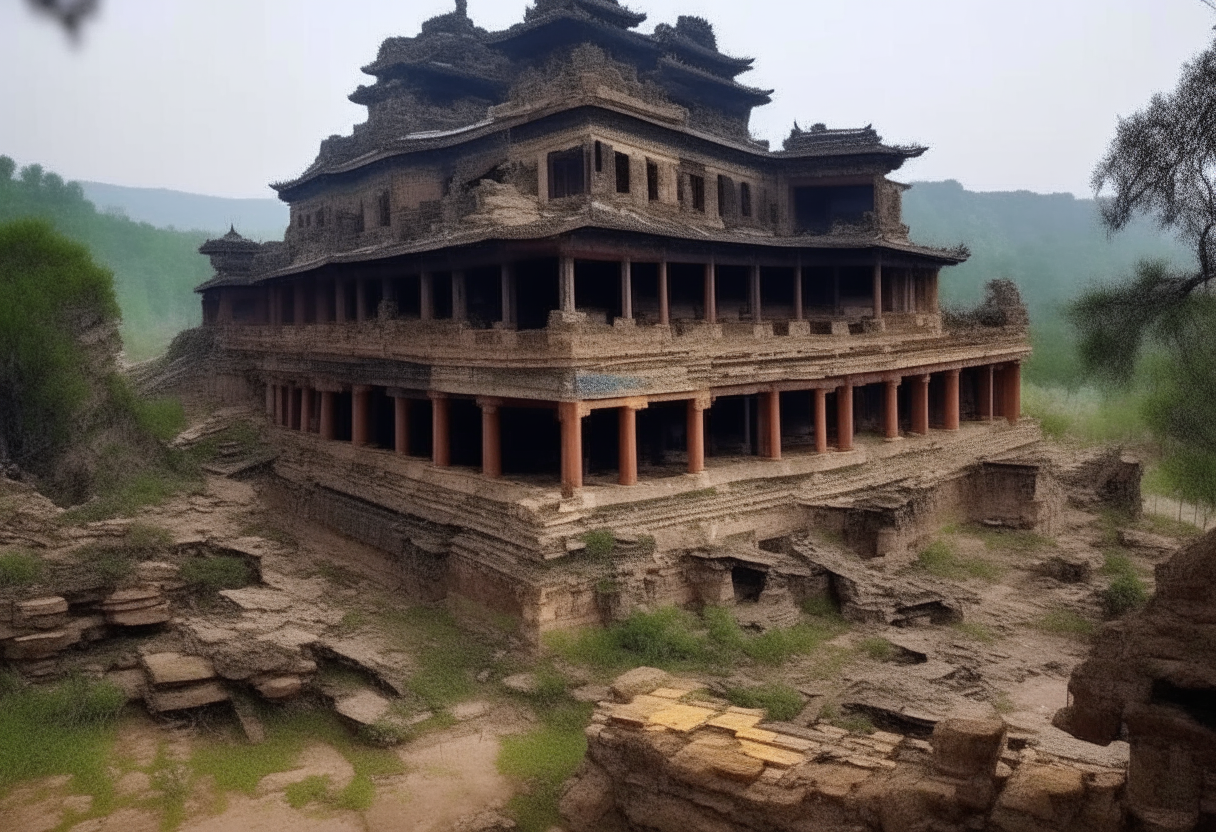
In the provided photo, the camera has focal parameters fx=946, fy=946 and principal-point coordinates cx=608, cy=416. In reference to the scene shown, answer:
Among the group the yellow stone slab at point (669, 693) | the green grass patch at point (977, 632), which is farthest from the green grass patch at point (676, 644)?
the yellow stone slab at point (669, 693)

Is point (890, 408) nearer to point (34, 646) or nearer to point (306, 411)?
point (306, 411)

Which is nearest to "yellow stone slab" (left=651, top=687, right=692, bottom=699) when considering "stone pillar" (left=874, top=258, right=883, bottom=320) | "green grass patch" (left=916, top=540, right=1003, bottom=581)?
"green grass patch" (left=916, top=540, right=1003, bottom=581)

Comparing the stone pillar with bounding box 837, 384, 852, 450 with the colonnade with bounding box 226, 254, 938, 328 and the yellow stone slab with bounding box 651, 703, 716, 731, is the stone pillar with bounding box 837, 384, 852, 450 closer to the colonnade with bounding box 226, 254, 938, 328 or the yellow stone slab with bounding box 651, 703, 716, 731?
the colonnade with bounding box 226, 254, 938, 328

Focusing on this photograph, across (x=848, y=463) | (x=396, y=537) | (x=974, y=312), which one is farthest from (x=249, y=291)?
(x=974, y=312)

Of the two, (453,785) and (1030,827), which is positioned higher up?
(1030,827)

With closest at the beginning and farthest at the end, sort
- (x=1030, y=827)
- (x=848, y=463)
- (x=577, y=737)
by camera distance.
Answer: (x=1030, y=827)
(x=577, y=737)
(x=848, y=463)

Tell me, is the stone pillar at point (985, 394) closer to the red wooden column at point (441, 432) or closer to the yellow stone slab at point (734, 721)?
the red wooden column at point (441, 432)

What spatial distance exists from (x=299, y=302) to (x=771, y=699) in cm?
2363

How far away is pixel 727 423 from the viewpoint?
26.7 metres

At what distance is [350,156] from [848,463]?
23.2m

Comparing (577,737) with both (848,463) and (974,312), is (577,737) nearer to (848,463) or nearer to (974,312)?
(848,463)

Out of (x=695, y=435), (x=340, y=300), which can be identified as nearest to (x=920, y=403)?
(x=695, y=435)

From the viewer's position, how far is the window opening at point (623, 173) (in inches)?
1072

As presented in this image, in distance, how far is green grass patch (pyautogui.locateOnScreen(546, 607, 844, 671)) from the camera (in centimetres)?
1579
